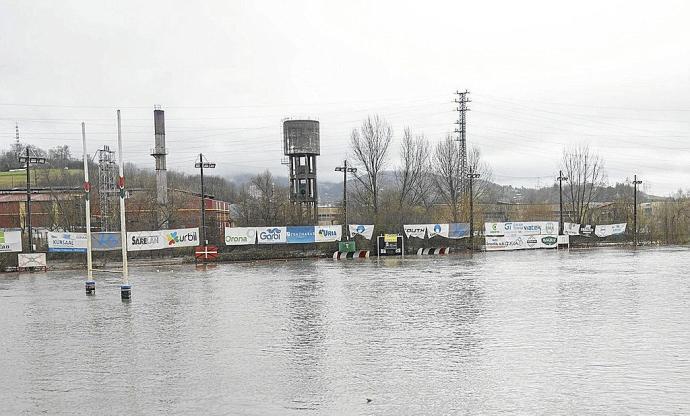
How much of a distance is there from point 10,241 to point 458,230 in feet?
115

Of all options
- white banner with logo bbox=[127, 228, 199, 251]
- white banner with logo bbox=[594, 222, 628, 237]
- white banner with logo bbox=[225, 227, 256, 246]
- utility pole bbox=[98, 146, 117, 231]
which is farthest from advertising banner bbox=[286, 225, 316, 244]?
white banner with logo bbox=[594, 222, 628, 237]

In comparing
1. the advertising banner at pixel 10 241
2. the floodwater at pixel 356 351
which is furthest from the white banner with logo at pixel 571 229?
the advertising banner at pixel 10 241

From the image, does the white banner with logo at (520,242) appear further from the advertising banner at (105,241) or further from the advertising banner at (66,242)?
the advertising banner at (66,242)

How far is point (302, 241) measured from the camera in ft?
164

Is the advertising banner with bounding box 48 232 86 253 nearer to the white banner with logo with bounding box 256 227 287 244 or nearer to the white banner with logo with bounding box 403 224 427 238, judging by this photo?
the white banner with logo with bounding box 256 227 287 244

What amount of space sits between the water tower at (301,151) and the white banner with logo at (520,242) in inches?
1022

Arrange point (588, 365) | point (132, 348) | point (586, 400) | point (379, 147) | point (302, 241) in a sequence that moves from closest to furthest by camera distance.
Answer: point (586, 400)
point (588, 365)
point (132, 348)
point (302, 241)
point (379, 147)

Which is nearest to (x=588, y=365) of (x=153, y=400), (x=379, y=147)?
(x=153, y=400)

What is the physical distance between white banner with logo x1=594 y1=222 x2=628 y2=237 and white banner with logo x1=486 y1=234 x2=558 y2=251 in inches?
430

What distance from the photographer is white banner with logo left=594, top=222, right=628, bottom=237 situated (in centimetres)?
6588

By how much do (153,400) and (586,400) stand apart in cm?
595

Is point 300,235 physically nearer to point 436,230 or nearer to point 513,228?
point 436,230

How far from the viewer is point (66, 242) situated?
43.9 m

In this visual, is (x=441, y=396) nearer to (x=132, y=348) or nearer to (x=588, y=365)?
(x=588, y=365)
